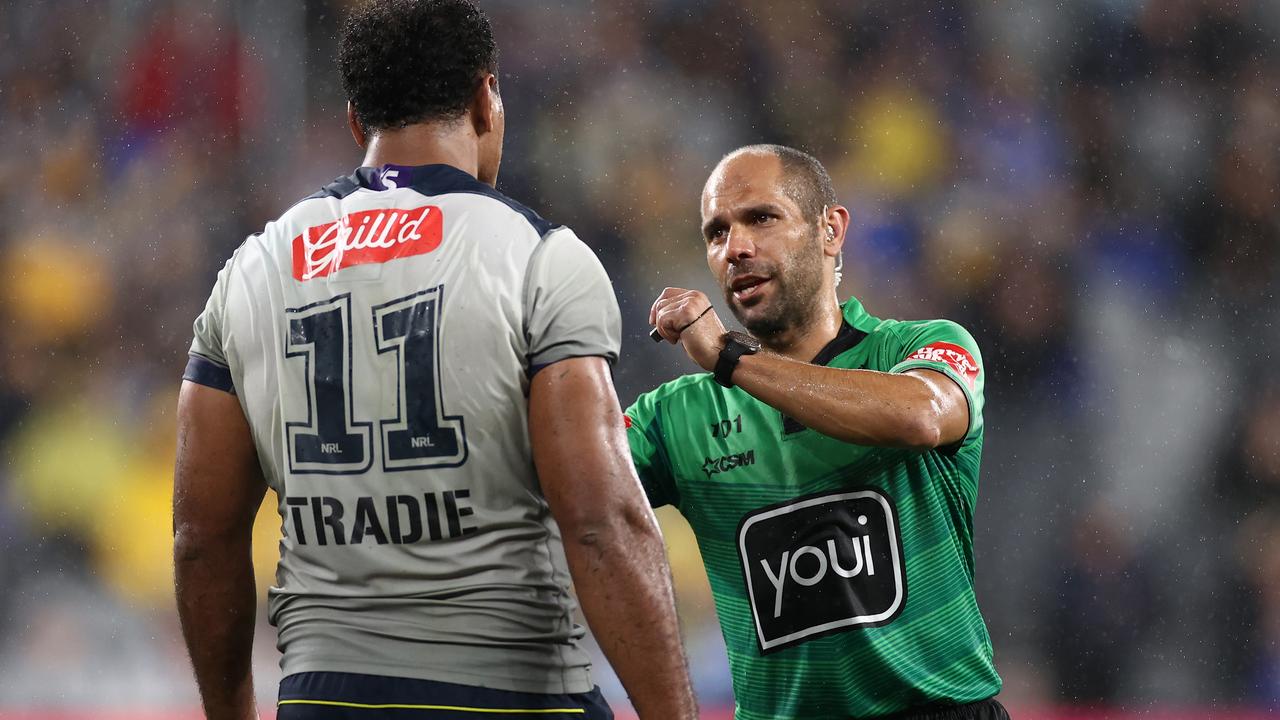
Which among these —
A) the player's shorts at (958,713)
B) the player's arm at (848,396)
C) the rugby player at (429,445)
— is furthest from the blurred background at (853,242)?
the rugby player at (429,445)

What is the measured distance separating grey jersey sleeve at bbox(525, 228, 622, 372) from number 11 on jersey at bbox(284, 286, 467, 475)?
13 cm

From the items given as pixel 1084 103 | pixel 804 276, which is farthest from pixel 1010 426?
pixel 804 276

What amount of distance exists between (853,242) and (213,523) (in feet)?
16.7

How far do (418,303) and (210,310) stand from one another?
0.38 meters

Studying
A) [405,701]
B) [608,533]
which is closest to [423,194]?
[608,533]

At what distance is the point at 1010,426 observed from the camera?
6016 mm

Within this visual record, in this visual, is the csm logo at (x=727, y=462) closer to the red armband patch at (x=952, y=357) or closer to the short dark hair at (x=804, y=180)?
the red armband patch at (x=952, y=357)

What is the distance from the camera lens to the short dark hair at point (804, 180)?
2998 millimetres

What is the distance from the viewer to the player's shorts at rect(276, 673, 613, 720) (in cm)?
164

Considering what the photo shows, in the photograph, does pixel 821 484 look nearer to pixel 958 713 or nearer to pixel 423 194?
pixel 958 713

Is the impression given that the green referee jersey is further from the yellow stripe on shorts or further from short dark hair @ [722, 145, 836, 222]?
the yellow stripe on shorts

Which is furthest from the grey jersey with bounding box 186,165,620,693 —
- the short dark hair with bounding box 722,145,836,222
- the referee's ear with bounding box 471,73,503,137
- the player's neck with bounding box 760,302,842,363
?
the short dark hair with bounding box 722,145,836,222

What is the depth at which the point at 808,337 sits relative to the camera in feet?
9.54

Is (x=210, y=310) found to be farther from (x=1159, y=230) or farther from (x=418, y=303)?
(x=1159, y=230)
